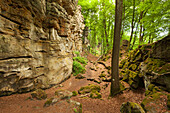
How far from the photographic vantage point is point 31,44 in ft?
19.3

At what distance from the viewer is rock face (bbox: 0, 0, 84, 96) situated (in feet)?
14.8

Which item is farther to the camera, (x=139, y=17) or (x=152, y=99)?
(x=139, y=17)

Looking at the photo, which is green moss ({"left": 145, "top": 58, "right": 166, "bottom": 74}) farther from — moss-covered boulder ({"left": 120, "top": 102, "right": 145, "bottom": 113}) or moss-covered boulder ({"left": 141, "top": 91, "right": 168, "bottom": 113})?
moss-covered boulder ({"left": 120, "top": 102, "right": 145, "bottom": 113})

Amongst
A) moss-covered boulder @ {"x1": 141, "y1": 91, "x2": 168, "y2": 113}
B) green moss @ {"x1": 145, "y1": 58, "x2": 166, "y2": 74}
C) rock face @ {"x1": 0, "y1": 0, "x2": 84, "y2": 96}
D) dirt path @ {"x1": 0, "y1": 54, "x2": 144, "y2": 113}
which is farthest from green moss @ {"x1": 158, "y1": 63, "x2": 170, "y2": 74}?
rock face @ {"x1": 0, "y1": 0, "x2": 84, "y2": 96}

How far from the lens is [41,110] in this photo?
3727 millimetres

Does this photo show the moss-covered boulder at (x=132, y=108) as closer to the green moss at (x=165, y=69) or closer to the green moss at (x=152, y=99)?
the green moss at (x=152, y=99)

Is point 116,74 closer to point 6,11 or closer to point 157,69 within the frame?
point 157,69

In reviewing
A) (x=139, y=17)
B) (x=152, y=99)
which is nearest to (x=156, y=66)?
(x=152, y=99)

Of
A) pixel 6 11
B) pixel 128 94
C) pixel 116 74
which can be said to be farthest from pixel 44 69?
pixel 128 94

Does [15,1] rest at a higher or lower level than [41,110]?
higher

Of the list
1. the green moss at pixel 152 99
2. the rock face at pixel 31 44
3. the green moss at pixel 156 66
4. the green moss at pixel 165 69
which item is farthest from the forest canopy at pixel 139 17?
the rock face at pixel 31 44

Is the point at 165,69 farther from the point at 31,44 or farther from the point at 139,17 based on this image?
the point at 139,17

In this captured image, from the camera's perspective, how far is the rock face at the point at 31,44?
4523mm

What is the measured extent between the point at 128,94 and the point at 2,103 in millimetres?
8249
